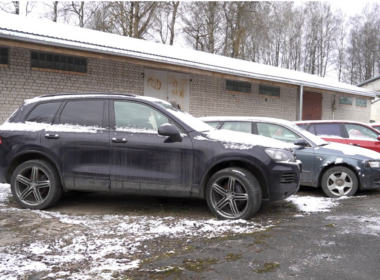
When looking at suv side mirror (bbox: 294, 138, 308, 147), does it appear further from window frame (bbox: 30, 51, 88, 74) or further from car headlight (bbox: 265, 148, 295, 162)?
window frame (bbox: 30, 51, 88, 74)

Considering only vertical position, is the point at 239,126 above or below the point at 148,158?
above

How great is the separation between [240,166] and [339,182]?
2722mm

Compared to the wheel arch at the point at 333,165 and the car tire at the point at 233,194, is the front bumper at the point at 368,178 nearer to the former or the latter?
the wheel arch at the point at 333,165

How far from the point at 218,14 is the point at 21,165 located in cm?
3097

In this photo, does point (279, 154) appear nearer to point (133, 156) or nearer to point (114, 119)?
point (133, 156)

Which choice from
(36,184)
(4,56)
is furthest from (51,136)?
(4,56)

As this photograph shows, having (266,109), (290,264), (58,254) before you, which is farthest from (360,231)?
(266,109)

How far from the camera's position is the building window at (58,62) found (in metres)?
11.0

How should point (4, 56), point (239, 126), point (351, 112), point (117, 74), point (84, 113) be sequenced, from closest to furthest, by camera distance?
point (84, 113) → point (239, 126) → point (4, 56) → point (117, 74) → point (351, 112)

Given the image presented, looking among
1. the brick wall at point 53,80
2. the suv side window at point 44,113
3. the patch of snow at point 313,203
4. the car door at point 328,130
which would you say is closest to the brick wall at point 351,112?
the brick wall at point 53,80

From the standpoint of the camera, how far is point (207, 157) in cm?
493

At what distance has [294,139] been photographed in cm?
720

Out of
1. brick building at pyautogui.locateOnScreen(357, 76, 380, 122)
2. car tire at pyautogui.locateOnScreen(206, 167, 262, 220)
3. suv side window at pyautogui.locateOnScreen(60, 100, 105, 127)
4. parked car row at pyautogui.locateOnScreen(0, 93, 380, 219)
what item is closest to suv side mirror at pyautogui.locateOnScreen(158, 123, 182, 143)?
parked car row at pyautogui.locateOnScreen(0, 93, 380, 219)

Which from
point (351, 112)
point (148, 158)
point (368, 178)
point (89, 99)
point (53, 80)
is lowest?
point (368, 178)
